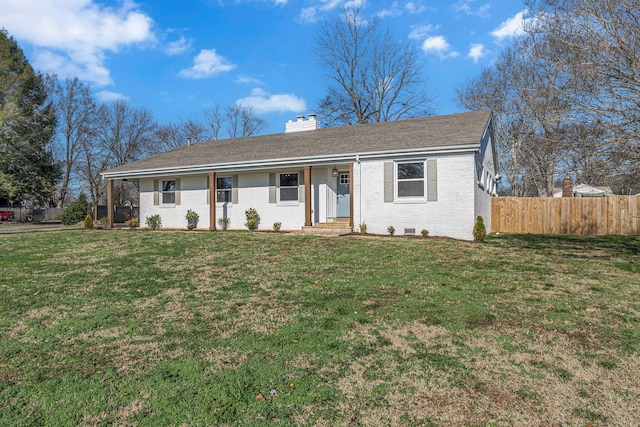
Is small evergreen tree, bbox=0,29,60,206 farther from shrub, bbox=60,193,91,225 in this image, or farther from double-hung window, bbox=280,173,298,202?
double-hung window, bbox=280,173,298,202

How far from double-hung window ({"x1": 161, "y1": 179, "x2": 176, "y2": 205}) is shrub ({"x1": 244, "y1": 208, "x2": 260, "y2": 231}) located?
14.1 ft

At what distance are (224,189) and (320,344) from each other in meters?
13.6

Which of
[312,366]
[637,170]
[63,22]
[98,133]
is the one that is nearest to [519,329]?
[312,366]

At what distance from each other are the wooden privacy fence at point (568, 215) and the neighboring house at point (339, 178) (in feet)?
8.58

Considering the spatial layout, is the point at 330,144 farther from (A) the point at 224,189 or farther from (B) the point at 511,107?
(B) the point at 511,107

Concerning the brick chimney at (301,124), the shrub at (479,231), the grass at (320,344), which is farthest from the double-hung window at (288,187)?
the grass at (320,344)

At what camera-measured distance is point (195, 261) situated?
320 inches

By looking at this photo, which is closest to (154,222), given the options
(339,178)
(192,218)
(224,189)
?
(192,218)

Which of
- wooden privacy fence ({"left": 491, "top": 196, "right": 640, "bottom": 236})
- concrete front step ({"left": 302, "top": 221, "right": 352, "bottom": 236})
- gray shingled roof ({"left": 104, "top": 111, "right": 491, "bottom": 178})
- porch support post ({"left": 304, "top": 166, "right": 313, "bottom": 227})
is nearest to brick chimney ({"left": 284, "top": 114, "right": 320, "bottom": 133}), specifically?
gray shingled roof ({"left": 104, "top": 111, "right": 491, "bottom": 178})

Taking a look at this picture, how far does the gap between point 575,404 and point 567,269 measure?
555 cm

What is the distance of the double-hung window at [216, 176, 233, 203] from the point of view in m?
16.5

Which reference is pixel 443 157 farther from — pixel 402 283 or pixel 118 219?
pixel 118 219

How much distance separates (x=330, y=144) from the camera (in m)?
15.4

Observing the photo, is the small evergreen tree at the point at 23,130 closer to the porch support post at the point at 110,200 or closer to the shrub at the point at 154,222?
the porch support post at the point at 110,200
